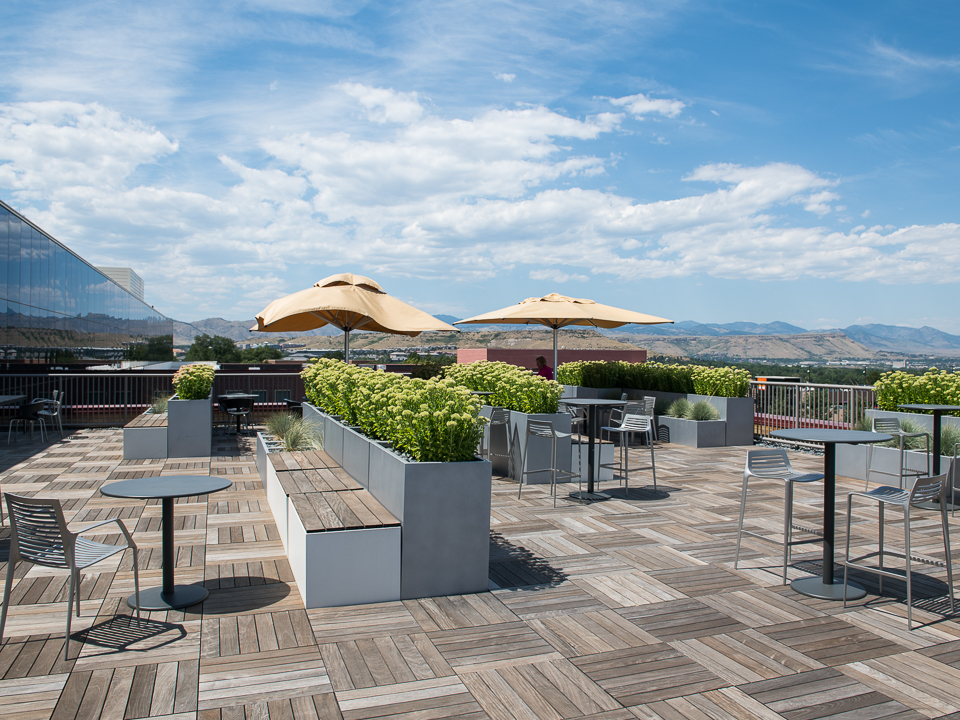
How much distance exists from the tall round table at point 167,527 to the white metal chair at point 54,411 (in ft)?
31.4

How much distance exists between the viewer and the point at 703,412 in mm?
11609

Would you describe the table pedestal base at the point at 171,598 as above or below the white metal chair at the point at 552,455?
below

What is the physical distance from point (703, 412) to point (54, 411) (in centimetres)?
1308

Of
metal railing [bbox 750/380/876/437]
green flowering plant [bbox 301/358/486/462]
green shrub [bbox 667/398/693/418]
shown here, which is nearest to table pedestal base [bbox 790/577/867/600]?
green flowering plant [bbox 301/358/486/462]

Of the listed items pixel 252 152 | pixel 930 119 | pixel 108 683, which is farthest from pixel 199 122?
pixel 930 119

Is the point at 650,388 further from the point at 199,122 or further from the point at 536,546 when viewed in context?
the point at 199,122

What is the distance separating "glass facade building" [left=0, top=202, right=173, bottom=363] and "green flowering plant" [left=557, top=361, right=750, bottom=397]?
43.4 ft

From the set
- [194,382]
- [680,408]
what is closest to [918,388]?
[680,408]

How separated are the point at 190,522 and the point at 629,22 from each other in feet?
32.4

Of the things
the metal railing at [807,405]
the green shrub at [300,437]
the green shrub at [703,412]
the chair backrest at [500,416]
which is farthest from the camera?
the green shrub at [703,412]

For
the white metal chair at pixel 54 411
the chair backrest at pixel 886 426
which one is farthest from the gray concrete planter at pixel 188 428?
the chair backrest at pixel 886 426

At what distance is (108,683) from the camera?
2.96 m

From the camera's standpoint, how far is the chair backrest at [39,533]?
3232 millimetres

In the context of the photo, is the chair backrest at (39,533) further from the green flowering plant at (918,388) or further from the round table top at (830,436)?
the green flowering plant at (918,388)
